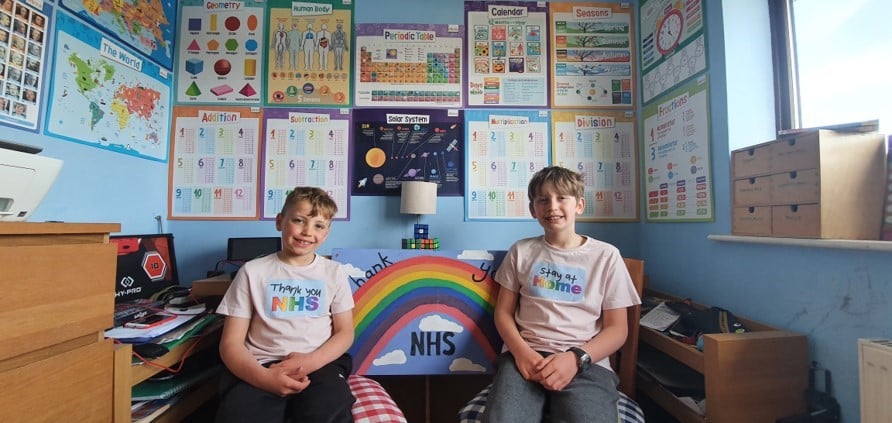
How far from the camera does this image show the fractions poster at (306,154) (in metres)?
1.89

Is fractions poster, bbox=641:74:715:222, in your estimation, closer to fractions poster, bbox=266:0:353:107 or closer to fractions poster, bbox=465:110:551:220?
fractions poster, bbox=465:110:551:220

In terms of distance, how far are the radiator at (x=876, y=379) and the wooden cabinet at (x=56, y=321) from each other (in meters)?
1.88

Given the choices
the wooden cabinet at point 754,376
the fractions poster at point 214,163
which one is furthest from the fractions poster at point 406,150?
the wooden cabinet at point 754,376

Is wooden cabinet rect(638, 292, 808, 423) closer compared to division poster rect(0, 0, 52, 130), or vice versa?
wooden cabinet rect(638, 292, 808, 423)

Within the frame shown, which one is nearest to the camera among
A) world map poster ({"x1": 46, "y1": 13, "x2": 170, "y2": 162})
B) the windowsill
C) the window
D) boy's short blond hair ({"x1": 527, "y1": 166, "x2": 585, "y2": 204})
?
the windowsill

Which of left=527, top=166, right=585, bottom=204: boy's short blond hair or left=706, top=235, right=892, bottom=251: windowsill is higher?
left=527, top=166, right=585, bottom=204: boy's short blond hair

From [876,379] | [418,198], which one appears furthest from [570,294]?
[418,198]

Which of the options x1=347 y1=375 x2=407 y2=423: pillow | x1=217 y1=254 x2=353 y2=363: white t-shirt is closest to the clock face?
x1=217 y1=254 x2=353 y2=363: white t-shirt

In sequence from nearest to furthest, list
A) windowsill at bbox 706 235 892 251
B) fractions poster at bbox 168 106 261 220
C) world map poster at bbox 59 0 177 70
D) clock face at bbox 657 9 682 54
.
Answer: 1. windowsill at bbox 706 235 892 251
2. world map poster at bbox 59 0 177 70
3. clock face at bbox 657 9 682 54
4. fractions poster at bbox 168 106 261 220

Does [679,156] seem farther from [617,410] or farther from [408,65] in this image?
[408,65]

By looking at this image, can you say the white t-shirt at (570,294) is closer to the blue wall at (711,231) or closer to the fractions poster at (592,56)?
the blue wall at (711,231)

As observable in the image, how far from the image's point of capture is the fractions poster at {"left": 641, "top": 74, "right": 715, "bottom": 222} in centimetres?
148

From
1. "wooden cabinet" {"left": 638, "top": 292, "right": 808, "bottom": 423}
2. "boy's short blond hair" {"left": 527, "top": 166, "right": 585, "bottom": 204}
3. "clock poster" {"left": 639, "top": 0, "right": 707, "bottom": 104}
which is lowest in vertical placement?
"wooden cabinet" {"left": 638, "top": 292, "right": 808, "bottom": 423}

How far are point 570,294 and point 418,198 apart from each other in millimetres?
891
